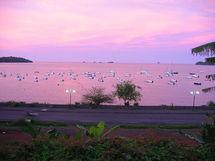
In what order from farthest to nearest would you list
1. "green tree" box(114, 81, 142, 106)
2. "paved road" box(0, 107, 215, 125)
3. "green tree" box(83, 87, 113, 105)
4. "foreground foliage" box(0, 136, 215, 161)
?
"green tree" box(114, 81, 142, 106)
"green tree" box(83, 87, 113, 105)
"paved road" box(0, 107, 215, 125)
"foreground foliage" box(0, 136, 215, 161)

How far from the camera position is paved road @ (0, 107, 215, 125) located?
37906 mm

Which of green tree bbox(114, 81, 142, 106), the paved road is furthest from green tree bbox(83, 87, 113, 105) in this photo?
the paved road

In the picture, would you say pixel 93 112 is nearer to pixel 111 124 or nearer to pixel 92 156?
pixel 111 124

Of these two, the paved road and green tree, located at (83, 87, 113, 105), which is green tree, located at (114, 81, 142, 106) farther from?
the paved road

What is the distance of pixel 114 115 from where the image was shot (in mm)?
42094

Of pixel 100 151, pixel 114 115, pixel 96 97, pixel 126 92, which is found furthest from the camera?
pixel 126 92

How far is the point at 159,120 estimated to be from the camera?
3853cm

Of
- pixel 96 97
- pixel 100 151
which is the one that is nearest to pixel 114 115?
pixel 96 97

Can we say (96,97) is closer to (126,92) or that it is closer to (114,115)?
(126,92)

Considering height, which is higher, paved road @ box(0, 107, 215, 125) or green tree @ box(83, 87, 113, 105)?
green tree @ box(83, 87, 113, 105)

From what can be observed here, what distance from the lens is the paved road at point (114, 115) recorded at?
124 ft

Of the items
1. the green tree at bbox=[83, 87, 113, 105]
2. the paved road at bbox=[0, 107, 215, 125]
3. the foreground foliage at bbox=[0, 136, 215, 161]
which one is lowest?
the paved road at bbox=[0, 107, 215, 125]

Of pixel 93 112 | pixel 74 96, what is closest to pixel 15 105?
pixel 93 112

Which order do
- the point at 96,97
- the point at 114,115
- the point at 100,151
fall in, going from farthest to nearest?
1. the point at 96,97
2. the point at 114,115
3. the point at 100,151
